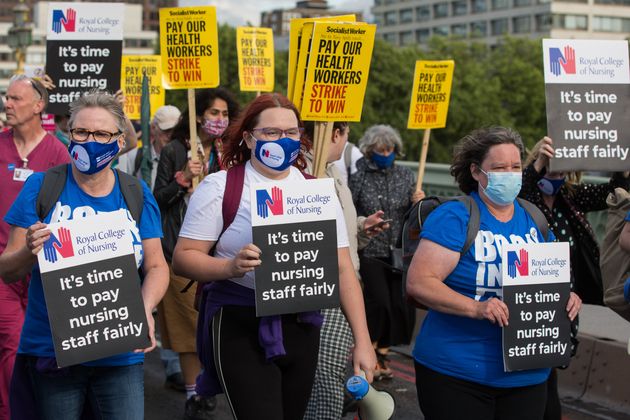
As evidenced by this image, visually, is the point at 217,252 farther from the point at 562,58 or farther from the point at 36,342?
the point at 562,58

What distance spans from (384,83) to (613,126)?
65771mm

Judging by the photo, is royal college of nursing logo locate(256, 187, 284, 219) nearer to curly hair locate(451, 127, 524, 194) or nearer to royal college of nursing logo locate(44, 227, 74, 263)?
royal college of nursing logo locate(44, 227, 74, 263)

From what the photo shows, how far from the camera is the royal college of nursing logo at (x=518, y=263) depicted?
167 inches

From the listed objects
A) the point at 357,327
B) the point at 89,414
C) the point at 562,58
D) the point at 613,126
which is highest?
the point at 562,58

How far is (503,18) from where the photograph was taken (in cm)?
12862

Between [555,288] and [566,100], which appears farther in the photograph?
[566,100]

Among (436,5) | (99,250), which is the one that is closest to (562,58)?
(99,250)

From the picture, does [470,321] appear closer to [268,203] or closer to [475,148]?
[475,148]

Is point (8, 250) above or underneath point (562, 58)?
underneath

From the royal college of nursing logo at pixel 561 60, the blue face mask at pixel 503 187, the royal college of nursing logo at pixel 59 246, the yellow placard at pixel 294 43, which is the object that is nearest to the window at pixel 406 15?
the yellow placard at pixel 294 43

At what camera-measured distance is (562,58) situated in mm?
5836

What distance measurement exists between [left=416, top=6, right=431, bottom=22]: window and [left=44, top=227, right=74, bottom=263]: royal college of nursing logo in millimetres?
142472

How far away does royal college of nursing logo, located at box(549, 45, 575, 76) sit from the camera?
5812 millimetres

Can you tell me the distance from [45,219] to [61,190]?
0.41 feet
